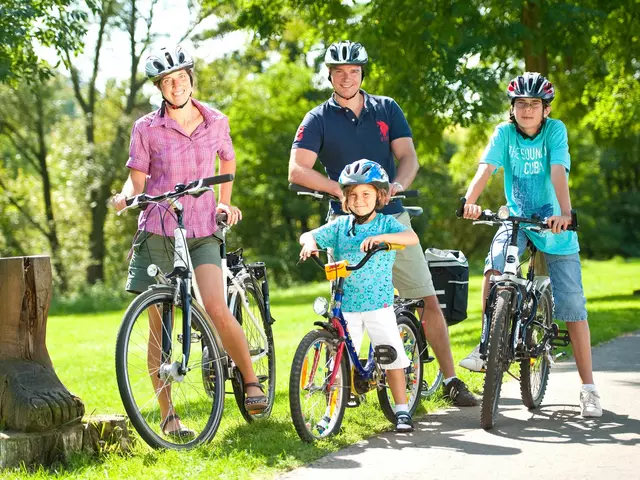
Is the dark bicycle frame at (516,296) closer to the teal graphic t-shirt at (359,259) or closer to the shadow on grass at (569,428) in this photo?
the shadow on grass at (569,428)

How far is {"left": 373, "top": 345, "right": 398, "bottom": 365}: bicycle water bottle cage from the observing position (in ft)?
20.7

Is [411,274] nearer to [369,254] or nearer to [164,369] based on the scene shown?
[369,254]

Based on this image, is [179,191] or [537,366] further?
[537,366]

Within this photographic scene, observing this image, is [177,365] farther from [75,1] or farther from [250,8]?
[250,8]

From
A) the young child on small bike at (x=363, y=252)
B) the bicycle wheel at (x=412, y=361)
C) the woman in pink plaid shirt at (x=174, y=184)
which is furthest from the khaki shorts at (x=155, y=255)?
the bicycle wheel at (x=412, y=361)

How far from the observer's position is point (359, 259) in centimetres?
627

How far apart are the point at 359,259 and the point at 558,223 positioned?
1272mm

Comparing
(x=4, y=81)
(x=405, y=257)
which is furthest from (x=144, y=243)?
(x=4, y=81)

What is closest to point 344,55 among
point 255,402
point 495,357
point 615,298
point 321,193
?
point 321,193

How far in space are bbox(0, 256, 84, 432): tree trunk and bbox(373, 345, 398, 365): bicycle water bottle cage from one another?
1.75 meters

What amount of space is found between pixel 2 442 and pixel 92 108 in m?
34.1

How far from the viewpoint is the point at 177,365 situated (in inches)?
231

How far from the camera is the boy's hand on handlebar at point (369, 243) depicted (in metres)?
5.97

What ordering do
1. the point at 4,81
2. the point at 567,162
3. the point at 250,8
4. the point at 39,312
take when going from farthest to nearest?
1. the point at 250,8
2. the point at 4,81
3. the point at 567,162
4. the point at 39,312
